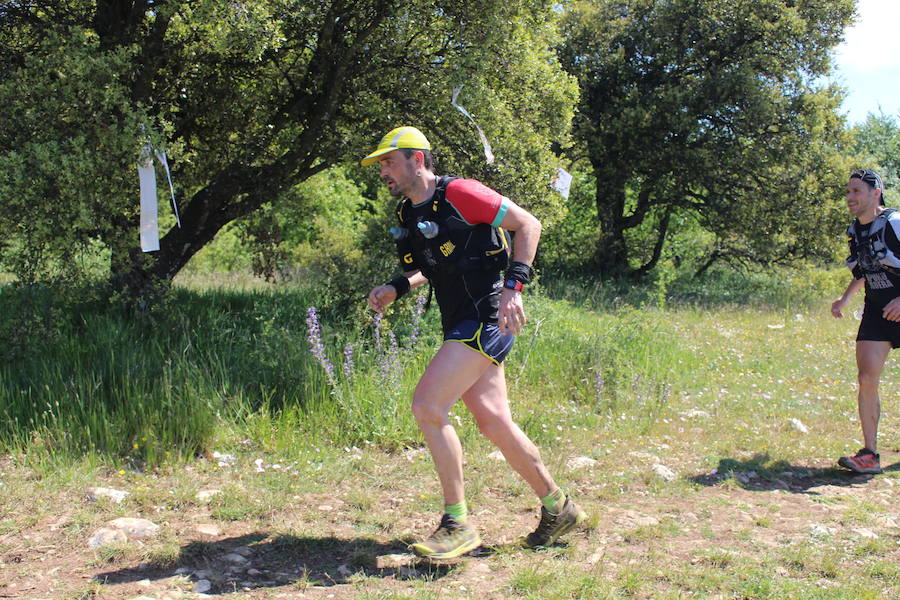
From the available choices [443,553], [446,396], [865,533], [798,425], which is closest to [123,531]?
[443,553]

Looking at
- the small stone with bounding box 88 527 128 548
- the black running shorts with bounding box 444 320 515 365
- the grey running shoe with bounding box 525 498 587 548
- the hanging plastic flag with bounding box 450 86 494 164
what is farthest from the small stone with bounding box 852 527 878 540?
the hanging plastic flag with bounding box 450 86 494 164

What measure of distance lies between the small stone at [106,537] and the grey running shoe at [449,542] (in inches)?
59.4

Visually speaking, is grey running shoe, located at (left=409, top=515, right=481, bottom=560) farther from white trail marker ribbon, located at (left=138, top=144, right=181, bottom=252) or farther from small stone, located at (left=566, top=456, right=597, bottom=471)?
white trail marker ribbon, located at (left=138, top=144, right=181, bottom=252)

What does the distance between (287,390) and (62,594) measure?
2789 millimetres

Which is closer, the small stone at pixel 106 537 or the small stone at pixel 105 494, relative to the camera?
the small stone at pixel 106 537

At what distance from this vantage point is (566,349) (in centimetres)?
791

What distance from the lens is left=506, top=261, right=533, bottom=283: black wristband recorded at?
144 inches

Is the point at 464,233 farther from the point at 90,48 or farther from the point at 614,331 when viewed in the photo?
the point at 614,331

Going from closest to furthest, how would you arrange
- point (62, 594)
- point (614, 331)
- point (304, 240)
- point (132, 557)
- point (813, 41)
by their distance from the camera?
point (62, 594), point (132, 557), point (614, 331), point (813, 41), point (304, 240)

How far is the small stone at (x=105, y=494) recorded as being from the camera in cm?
448

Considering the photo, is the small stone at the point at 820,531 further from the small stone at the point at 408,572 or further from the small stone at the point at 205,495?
the small stone at the point at 205,495

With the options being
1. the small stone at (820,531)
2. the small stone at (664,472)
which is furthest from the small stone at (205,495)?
the small stone at (820,531)

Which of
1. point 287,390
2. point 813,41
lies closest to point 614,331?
point 287,390

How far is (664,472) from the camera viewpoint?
5375 mm
